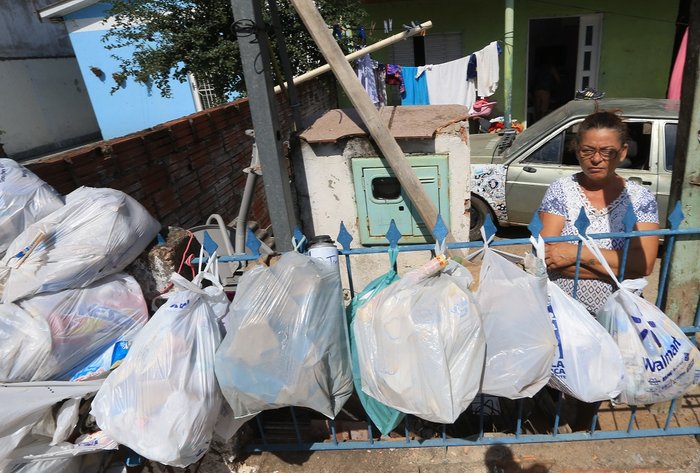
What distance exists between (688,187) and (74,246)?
2.64m

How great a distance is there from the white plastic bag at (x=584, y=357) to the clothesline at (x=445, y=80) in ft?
22.8

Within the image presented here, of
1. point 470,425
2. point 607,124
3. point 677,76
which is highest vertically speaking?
point 607,124

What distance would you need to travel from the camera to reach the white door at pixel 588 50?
27.0 feet

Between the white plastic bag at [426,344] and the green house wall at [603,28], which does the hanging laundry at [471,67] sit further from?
the white plastic bag at [426,344]

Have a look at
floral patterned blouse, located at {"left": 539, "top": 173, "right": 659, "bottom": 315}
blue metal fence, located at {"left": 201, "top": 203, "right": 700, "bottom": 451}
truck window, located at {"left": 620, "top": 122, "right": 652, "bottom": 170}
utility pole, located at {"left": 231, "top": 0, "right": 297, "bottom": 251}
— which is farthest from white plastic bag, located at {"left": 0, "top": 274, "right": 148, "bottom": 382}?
truck window, located at {"left": 620, "top": 122, "right": 652, "bottom": 170}

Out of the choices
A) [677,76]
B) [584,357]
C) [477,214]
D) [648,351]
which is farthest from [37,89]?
[648,351]

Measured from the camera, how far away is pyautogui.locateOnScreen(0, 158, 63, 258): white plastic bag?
5.57ft

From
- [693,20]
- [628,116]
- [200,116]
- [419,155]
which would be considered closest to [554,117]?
[628,116]

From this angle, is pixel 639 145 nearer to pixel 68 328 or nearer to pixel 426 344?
pixel 426 344

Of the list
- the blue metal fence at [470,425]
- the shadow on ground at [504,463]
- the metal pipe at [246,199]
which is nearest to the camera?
the blue metal fence at [470,425]

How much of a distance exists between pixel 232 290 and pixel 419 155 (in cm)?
160

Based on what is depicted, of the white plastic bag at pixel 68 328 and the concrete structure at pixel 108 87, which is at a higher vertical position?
the concrete structure at pixel 108 87

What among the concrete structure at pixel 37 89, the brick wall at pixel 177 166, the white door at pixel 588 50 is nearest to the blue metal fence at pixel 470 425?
the brick wall at pixel 177 166

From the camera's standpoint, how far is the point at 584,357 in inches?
63.6
